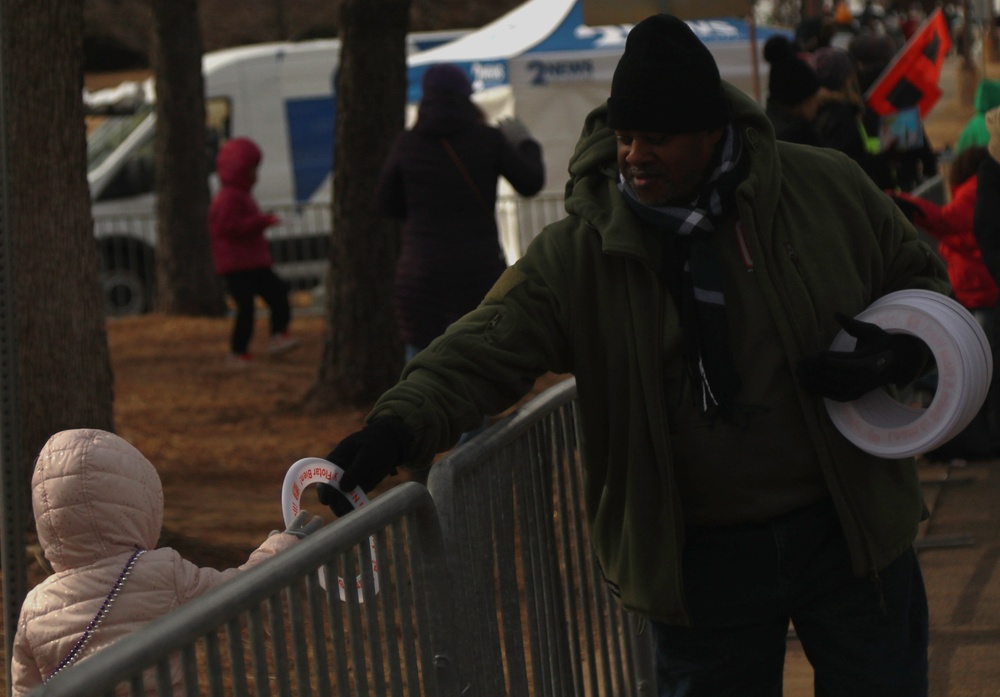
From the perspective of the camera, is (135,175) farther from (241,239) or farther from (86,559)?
(86,559)

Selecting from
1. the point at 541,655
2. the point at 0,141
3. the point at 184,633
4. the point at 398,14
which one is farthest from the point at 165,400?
the point at 184,633

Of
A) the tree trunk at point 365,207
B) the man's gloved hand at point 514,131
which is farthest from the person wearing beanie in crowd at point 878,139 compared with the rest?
the tree trunk at point 365,207

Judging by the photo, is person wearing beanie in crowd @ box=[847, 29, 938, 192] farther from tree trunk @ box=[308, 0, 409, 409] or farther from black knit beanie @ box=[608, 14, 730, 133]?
black knit beanie @ box=[608, 14, 730, 133]

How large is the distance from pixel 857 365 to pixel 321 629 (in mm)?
1121

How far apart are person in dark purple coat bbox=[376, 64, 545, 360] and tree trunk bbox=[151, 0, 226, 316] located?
888cm

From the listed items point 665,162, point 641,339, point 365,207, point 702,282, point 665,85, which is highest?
point 665,85

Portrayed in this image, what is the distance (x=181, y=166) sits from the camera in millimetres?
16109

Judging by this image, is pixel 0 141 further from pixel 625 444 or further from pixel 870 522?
pixel 870 522

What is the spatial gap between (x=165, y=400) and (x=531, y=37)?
22.0 feet

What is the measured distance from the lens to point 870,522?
120 inches

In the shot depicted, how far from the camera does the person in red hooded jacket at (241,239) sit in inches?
484

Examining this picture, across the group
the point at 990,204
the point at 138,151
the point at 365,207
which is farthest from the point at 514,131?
the point at 138,151

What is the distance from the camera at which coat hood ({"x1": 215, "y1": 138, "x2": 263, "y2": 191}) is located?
12.2 meters

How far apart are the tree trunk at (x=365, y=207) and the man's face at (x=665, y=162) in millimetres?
7312
